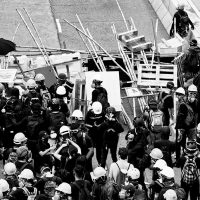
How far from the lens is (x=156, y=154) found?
19094mm

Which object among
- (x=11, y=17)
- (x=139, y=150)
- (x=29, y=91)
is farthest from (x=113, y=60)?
(x=11, y=17)

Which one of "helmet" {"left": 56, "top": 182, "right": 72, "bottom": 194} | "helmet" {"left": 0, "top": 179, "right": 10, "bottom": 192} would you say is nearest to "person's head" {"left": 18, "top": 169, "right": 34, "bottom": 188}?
"helmet" {"left": 0, "top": 179, "right": 10, "bottom": 192}

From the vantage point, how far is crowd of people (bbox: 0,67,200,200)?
18.0 m

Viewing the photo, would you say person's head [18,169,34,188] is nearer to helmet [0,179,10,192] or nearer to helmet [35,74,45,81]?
helmet [0,179,10,192]

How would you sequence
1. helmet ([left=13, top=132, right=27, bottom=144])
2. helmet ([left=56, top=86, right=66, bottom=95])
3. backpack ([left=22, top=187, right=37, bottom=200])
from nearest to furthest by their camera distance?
backpack ([left=22, top=187, right=37, bottom=200]) < helmet ([left=13, top=132, right=27, bottom=144]) < helmet ([left=56, top=86, right=66, bottom=95])

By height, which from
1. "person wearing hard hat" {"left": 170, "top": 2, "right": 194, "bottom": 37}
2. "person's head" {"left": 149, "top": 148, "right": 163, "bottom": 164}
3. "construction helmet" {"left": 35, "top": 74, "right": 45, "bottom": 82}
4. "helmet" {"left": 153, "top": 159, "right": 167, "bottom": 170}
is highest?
"person wearing hard hat" {"left": 170, "top": 2, "right": 194, "bottom": 37}

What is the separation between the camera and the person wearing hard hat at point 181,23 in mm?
28000

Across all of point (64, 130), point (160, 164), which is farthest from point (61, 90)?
point (160, 164)

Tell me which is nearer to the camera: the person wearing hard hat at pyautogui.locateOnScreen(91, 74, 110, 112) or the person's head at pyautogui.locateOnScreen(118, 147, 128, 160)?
the person's head at pyautogui.locateOnScreen(118, 147, 128, 160)

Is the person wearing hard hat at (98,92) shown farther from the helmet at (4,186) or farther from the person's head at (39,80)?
the helmet at (4,186)

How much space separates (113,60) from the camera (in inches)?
1006

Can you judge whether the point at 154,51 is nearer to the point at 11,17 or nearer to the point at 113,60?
the point at 113,60

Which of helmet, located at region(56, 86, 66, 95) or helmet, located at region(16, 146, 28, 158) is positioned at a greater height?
helmet, located at region(56, 86, 66, 95)

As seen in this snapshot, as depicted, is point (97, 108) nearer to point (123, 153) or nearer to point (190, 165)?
point (123, 153)
